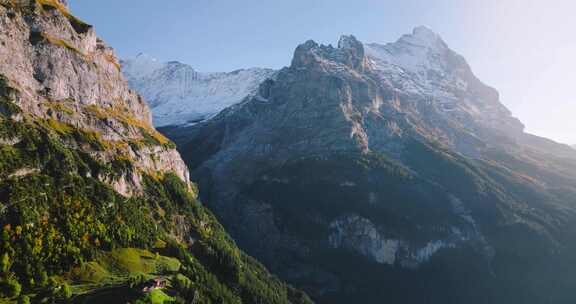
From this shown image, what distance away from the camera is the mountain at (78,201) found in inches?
4045

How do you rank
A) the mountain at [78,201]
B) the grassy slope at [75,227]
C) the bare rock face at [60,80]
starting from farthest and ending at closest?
the bare rock face at [60,80], the mountain at [78,201], the grassy slope at [75,227]

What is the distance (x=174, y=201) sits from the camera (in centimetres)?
19288

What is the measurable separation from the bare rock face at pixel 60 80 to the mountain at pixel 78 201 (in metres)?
0.51

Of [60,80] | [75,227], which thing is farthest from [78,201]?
[60,80]

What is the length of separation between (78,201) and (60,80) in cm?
6636

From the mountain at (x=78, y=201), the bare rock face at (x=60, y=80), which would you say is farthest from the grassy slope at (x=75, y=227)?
the bare rock face at (x=60, y=80)

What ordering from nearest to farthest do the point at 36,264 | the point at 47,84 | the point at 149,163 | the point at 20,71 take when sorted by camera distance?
the point at 36,264, the point at 20,71, the point at 47,84, the point at 149,163

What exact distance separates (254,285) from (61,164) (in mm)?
89132

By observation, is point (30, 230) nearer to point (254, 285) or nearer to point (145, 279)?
point (145, 279)

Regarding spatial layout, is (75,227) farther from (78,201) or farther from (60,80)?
(60,80)

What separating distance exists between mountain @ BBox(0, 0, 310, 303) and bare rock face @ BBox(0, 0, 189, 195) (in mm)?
505

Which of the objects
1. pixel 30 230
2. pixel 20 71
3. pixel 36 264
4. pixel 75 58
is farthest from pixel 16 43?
pixel 36 264

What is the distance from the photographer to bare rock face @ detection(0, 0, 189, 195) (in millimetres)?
151875

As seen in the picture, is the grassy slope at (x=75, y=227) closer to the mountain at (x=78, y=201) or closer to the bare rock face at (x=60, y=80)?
the mountain at (x=78, y=201)
